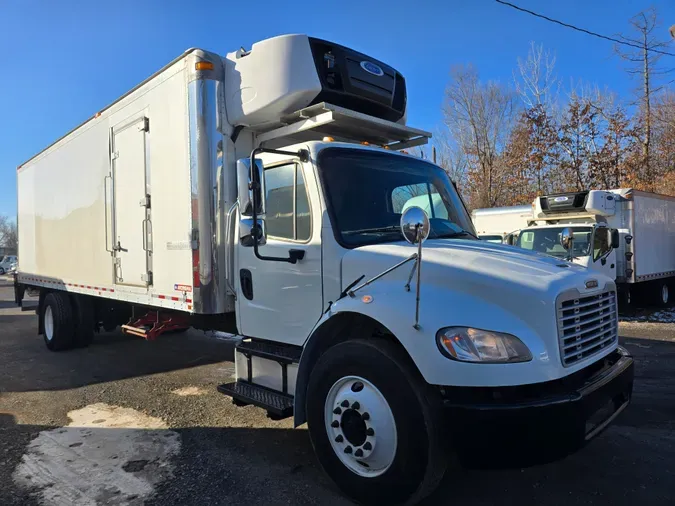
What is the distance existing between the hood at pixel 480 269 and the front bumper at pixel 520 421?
1.66ft

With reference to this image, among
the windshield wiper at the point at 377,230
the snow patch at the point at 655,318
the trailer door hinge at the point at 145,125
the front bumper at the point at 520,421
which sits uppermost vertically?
the trailer door hinge at the point at 145,125

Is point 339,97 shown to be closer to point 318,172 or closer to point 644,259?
point 318,172

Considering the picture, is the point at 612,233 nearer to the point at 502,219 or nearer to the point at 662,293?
the point at 502,219

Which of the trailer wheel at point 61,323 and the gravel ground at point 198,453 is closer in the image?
the gravel ground at point 198,453

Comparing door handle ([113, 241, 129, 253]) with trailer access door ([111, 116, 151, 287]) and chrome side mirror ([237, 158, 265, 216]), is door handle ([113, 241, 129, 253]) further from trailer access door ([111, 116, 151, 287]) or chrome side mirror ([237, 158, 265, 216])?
chrome side mirror ([237, 158, 265, 216])

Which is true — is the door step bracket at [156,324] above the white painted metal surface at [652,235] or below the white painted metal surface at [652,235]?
below

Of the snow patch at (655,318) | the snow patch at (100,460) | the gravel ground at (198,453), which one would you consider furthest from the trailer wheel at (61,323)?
the snow patch at (655,318)

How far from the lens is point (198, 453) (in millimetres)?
4152

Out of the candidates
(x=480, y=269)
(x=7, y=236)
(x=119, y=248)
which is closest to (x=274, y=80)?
(x=480, y=269)

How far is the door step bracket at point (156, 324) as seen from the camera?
5844mm

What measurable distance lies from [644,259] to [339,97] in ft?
37.1

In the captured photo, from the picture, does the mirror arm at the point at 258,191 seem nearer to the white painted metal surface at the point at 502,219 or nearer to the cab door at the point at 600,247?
the cab door at the point at 600,247

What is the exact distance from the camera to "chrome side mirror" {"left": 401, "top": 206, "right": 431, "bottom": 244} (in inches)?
112

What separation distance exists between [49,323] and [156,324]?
12.5 feet
